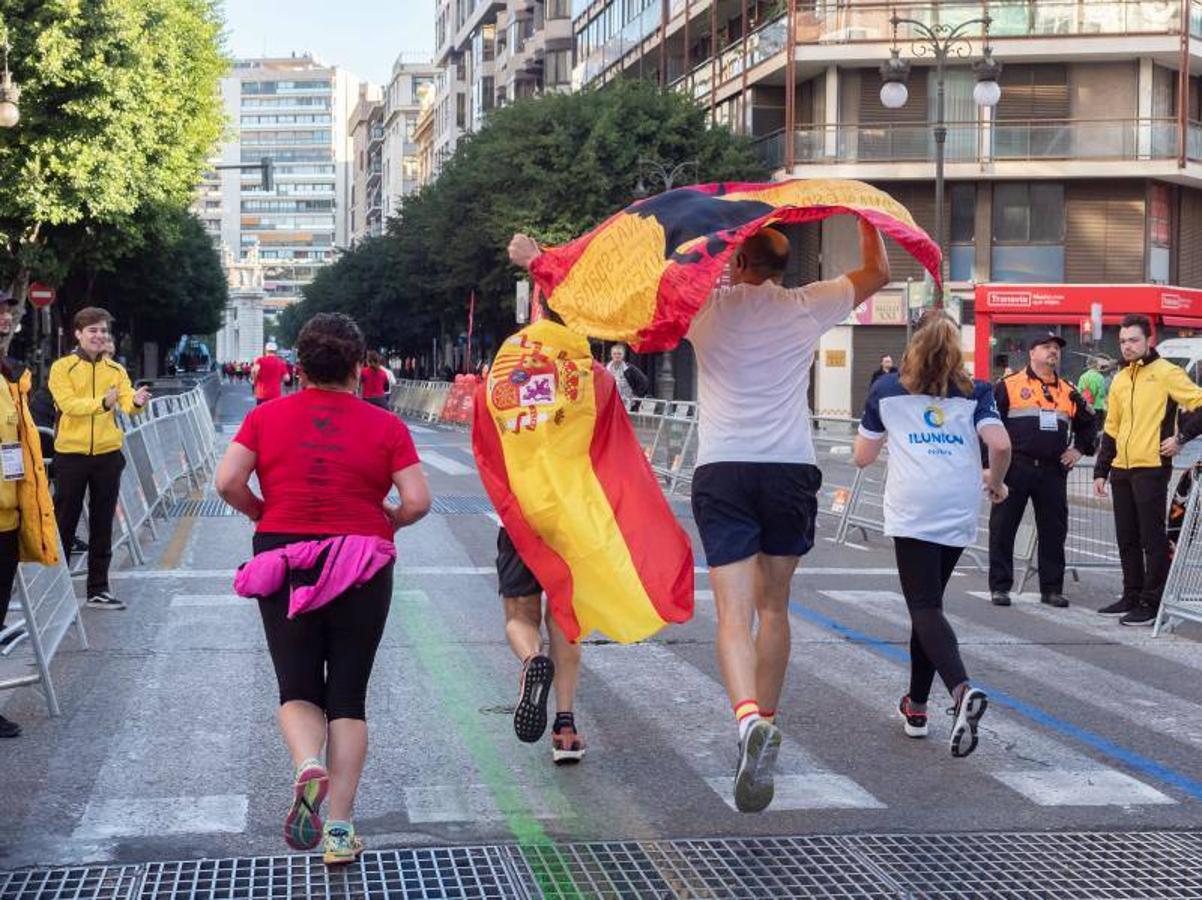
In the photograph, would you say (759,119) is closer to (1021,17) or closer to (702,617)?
(1021,17)

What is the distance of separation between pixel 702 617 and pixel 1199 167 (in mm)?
36500

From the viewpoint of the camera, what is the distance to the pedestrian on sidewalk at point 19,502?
6855mm

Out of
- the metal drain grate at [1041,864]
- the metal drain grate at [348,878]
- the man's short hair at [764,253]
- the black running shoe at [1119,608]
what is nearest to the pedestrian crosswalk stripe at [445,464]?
the black running shoe at [1119,608]

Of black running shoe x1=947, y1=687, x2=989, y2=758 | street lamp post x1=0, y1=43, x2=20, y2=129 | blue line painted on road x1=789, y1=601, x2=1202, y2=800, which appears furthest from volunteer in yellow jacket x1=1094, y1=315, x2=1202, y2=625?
street lamp post x1=0, y1=43, x2=20, y2=129

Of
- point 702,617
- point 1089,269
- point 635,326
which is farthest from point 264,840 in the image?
point 1089,269

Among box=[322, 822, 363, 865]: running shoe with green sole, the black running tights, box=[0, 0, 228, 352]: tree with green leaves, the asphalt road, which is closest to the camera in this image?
box=[322, 822, 363, 865]: running shoe with green sole

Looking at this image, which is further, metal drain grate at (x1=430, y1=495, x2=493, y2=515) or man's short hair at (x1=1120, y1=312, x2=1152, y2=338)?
metal drain grate at (x1=430, y1=495, x2=493, y2=515)

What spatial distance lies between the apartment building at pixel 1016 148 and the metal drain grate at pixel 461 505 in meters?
25.0

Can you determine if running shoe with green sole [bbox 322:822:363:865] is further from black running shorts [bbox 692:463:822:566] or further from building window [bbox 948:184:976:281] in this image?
building window [bbox 948:184:976:281]

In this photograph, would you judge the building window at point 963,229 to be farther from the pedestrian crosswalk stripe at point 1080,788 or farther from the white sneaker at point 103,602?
the pedestrian crosswalk stripe at point 1080,788

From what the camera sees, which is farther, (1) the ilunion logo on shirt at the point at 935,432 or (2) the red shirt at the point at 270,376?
(2) the red shirt at the point at 270,376

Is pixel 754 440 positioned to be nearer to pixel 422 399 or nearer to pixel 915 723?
pixel 915 723

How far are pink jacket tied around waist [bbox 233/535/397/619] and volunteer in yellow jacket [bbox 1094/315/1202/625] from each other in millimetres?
7031

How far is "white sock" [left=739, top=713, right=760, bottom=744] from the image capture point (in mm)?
5340
